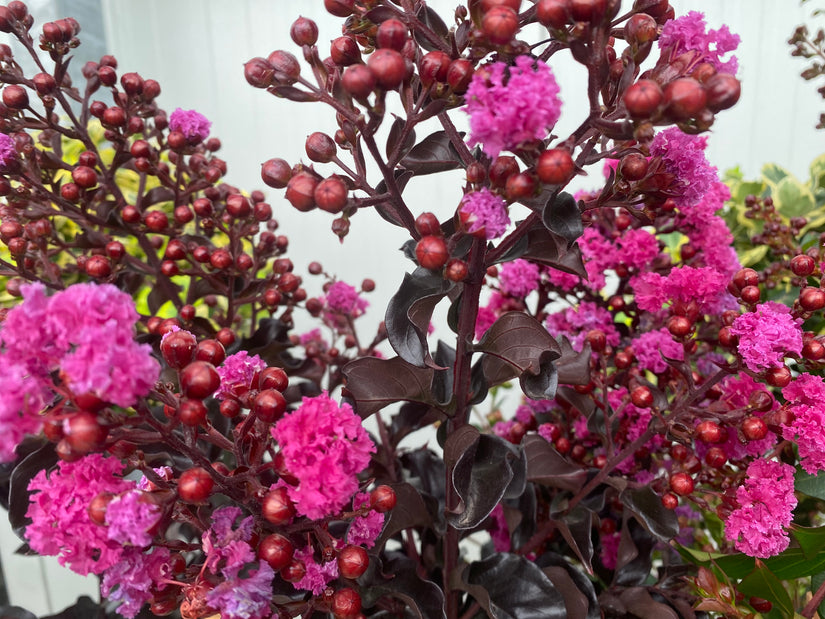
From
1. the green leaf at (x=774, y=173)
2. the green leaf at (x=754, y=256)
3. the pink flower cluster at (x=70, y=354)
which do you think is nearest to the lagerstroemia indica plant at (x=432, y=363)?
the pink flower cluster at (x=70, y=354)

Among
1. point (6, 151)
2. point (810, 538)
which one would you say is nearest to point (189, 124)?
point (6, 151)

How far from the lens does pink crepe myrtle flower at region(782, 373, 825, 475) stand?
380 mm

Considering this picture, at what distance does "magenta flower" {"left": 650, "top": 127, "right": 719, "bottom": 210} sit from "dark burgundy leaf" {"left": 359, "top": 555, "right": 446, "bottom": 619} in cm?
31

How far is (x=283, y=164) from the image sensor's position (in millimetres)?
367

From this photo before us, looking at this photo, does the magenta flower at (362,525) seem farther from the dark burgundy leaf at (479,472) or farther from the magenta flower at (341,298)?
the magenta flower at (341,298)

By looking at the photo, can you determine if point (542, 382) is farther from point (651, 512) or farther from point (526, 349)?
point (651, 512)

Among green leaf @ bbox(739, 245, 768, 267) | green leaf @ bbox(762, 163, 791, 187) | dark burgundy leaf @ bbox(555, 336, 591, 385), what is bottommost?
dark burgundy leaf @ bbox(555, 336, 591, 385)

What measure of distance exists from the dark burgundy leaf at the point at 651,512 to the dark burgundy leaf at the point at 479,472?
0.30 feet

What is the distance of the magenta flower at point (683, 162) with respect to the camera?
36 cm

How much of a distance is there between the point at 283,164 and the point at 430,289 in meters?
0.12

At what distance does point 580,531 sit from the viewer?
0.44m

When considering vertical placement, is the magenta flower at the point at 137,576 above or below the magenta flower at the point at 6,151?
below

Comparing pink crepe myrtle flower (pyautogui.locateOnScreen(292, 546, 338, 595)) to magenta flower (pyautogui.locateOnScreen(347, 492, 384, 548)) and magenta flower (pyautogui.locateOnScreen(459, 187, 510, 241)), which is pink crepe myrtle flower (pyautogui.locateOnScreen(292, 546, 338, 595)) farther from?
magenta flower (pyautogui.locateOnScreen(459, 187, 510, 241))

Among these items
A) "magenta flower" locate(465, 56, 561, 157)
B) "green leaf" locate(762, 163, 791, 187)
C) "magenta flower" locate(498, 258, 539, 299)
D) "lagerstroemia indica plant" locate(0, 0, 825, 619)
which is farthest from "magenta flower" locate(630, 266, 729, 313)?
"green leaf" locate(762, 163, 791, 187)
